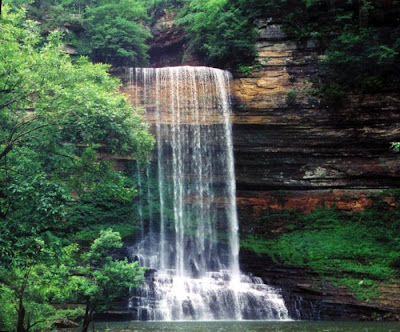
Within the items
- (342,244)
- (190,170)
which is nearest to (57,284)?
(190,170)

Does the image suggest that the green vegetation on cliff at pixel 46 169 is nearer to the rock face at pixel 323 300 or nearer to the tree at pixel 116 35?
the rock face at pixel 323 300

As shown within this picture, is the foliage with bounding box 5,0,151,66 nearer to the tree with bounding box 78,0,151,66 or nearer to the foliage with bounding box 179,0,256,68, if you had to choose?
the tree with bounding box 78,0,151,66

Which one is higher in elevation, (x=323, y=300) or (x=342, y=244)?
(x=342, y=244)

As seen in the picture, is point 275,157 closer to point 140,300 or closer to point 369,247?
point 369,247

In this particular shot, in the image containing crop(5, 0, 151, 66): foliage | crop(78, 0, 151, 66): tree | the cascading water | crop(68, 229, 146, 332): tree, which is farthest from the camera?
crop(5, 0, 151, 66): foliage

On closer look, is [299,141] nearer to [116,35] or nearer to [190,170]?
[190,170]

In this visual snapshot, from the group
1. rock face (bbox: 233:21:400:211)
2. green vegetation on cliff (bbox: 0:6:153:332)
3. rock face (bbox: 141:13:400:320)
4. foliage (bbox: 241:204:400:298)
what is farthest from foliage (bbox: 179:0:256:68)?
green vegetation on cliff (bbox: 0:6:153:332)

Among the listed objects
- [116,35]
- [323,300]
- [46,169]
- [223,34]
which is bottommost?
[323,300]

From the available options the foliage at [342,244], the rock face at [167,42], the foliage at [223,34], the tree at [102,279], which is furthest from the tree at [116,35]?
the tree at [102,279]

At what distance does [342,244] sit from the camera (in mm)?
21281

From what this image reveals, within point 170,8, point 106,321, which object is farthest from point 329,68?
point 106,321

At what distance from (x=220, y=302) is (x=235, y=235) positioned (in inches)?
222

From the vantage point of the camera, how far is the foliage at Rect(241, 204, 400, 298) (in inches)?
768

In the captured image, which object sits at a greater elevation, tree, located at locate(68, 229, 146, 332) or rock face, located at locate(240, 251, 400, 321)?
tree, located at locate(68, 229, 146, 332)
